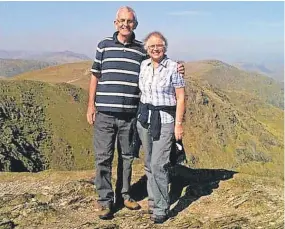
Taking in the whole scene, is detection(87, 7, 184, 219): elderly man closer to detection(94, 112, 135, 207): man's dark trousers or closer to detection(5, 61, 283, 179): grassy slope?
detection(94, 112, 135, 207): man's dark trousers

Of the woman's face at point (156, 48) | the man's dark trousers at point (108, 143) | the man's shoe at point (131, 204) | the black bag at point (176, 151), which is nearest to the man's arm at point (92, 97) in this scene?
the man's dark trousers at point (108, 143)

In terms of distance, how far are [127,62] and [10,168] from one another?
61630 mm

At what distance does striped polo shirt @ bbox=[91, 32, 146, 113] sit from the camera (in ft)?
27.7

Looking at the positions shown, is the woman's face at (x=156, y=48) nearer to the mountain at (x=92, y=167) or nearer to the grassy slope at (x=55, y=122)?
the mountain at (x=92, y=167)

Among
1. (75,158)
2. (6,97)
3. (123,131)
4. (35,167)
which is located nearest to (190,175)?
(123,131)

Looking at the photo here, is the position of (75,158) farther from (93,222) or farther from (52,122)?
(93,222)

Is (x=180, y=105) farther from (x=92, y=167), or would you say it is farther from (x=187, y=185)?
(x=92, y=167)

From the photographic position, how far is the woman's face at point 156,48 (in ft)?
25.9

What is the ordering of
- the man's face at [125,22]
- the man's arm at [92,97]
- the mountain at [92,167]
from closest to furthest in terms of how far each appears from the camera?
the man's face at [125,22] → the man's arm at [92,97] → the mountain at [92,167]

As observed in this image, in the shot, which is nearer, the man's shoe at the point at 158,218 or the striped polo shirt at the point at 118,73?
the striped polo shirt at the point at 118,73

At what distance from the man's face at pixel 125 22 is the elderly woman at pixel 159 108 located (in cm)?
47

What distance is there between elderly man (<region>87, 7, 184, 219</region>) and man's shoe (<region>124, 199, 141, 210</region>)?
65 centimetres

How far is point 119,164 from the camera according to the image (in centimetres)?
961

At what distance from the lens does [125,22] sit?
8242mm
